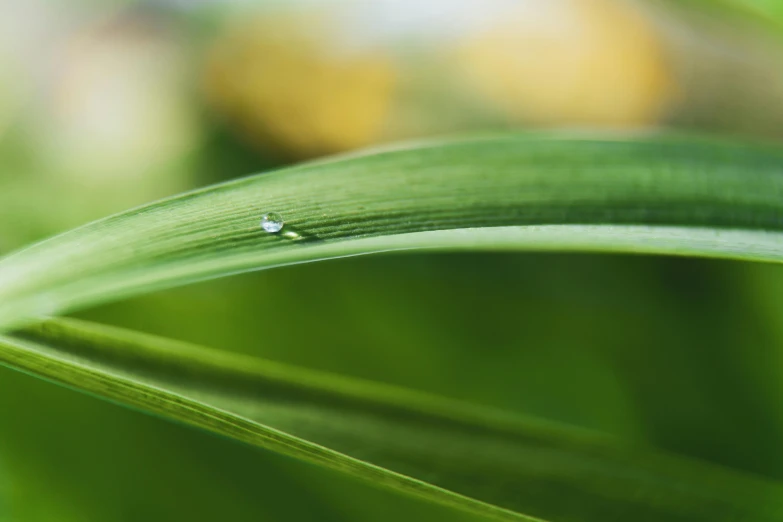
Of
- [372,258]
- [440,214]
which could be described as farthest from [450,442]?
[372,258]

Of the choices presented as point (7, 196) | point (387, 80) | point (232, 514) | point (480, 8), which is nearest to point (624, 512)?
point (232, 514)

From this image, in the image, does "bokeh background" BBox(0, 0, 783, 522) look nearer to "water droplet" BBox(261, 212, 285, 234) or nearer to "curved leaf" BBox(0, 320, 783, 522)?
"curved leaf" BBox(0, 320, 783, 522)

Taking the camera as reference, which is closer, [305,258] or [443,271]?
[305,258]

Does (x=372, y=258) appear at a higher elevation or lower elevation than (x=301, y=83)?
lower

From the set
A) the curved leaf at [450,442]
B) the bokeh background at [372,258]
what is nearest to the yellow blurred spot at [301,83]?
the bokeh background at [372,258]

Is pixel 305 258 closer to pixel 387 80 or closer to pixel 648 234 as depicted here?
pixel 648 234

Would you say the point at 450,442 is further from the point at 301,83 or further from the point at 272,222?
the point at 301,83
